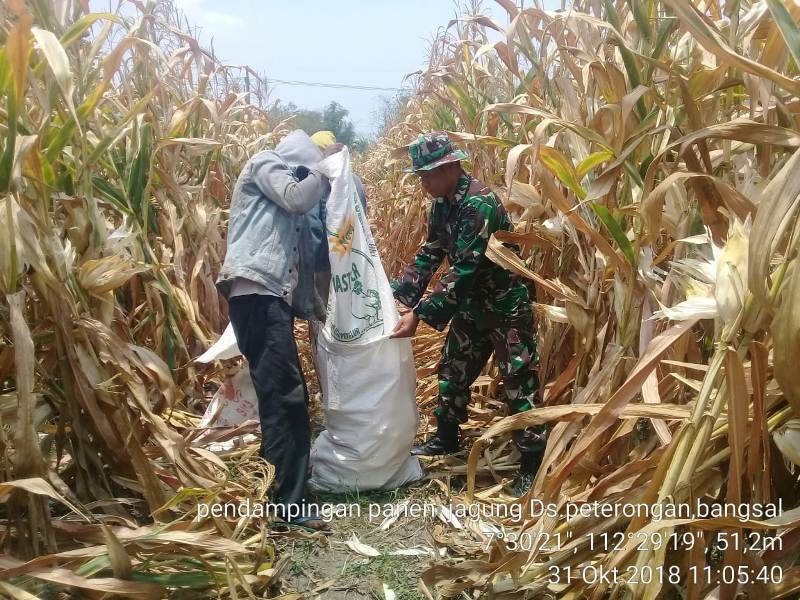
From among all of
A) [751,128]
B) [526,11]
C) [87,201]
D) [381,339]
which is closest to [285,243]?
[381,339]

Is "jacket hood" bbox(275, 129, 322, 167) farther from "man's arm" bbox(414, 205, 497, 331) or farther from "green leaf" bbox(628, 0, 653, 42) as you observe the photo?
"green leaf" bbox(628, 0, 653, 42)

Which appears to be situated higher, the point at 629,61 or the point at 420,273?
the point at 629,61

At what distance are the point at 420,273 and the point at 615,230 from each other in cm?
136

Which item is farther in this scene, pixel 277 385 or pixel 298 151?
pixel 298 151

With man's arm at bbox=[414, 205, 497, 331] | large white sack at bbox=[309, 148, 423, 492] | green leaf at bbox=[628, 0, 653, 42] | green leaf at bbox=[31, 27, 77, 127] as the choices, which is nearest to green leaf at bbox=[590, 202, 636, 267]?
green leaf at bbox=[628, 0, 653, 42]

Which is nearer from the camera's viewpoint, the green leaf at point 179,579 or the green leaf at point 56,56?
the green leaf at point 56,56

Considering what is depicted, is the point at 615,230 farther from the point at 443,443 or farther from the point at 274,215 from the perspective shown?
the point at 443,443

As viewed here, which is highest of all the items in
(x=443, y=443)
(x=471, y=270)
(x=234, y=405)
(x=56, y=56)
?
(x=56, y=56)

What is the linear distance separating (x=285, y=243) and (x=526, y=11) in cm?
134

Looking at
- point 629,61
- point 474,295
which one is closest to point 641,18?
point 629,61

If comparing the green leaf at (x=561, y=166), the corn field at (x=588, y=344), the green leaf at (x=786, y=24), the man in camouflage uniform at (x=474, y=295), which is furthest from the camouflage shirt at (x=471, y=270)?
the green leaf at (x=786, y=24)

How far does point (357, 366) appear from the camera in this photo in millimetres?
2602

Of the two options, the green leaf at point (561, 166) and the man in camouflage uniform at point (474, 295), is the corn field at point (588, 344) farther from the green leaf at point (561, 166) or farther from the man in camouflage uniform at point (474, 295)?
the man in camouflage uniform at point (474, 295)

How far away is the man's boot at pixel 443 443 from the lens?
3.02 m
